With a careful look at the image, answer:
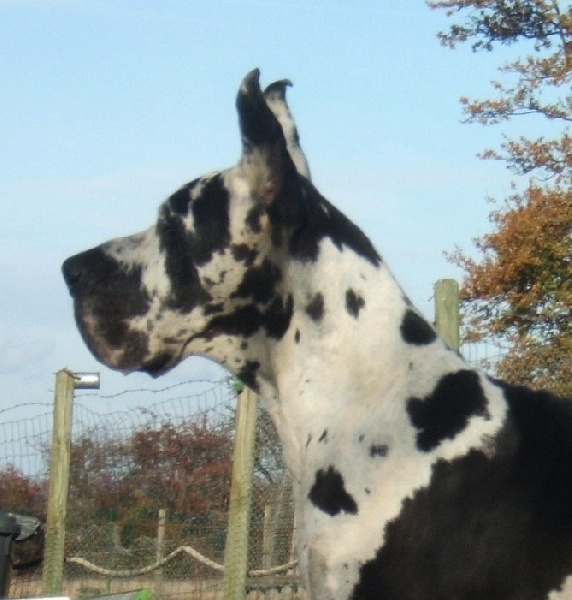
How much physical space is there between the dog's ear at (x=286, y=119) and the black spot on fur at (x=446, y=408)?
0.80 meters

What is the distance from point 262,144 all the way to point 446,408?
94 centimetres

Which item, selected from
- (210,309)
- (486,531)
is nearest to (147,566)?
(210,309)

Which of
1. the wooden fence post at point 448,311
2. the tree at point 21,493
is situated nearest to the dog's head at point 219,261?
the wooden fence post at point 448,311

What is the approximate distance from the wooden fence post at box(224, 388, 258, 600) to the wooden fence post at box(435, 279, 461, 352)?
1.27m

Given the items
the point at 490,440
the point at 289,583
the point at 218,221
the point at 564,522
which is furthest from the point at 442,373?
the point at 289,583

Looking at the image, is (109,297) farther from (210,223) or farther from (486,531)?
(486,531)

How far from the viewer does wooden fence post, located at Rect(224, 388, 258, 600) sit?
753 cm

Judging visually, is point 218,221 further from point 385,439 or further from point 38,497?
point 38,497

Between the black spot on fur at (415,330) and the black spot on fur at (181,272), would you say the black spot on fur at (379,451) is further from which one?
the black spot on fur at (181,272)

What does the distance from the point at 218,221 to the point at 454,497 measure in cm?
113

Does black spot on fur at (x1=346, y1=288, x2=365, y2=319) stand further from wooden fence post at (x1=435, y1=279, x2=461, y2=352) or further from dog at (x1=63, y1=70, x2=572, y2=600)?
wooden fence post at (x1=435, y1=279, x2=461, y2=352)

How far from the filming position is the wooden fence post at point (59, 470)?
880 centimetres

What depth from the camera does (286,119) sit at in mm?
4188

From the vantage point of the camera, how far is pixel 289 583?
7.88 m
